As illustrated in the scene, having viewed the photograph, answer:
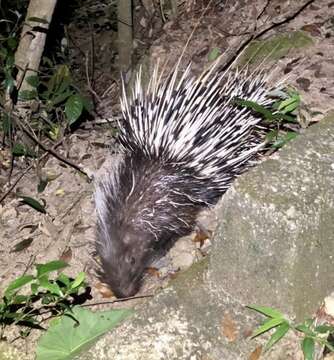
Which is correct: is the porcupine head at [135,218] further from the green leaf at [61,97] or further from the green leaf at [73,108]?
the green leaf at [61,97]

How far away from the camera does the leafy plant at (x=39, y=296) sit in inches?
121

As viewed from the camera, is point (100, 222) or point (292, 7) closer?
point (100, 222)

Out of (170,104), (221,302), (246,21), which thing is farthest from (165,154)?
(246,21)

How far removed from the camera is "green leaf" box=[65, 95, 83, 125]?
16.7 feet

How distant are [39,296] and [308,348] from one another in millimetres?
1716

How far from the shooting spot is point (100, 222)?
14.0 feet

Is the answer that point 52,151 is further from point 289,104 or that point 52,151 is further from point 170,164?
point 289,104

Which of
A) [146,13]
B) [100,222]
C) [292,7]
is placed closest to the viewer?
[100,222]

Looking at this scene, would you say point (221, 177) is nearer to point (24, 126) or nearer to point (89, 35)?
point (24, 126)

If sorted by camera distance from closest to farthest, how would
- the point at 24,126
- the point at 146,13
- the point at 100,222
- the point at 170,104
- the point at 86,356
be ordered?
the point at 86,356, the point at 100,222, the point at 170,104, the point at 24,126, the point at 146,13

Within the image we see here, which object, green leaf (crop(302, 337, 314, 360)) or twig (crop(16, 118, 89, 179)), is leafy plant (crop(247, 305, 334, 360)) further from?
twig (crop(16, 118, 89, 179))

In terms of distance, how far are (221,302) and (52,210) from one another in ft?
7.63

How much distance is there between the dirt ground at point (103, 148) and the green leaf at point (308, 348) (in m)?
1.56

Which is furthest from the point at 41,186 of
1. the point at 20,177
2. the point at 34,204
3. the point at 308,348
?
the point at 308,348
